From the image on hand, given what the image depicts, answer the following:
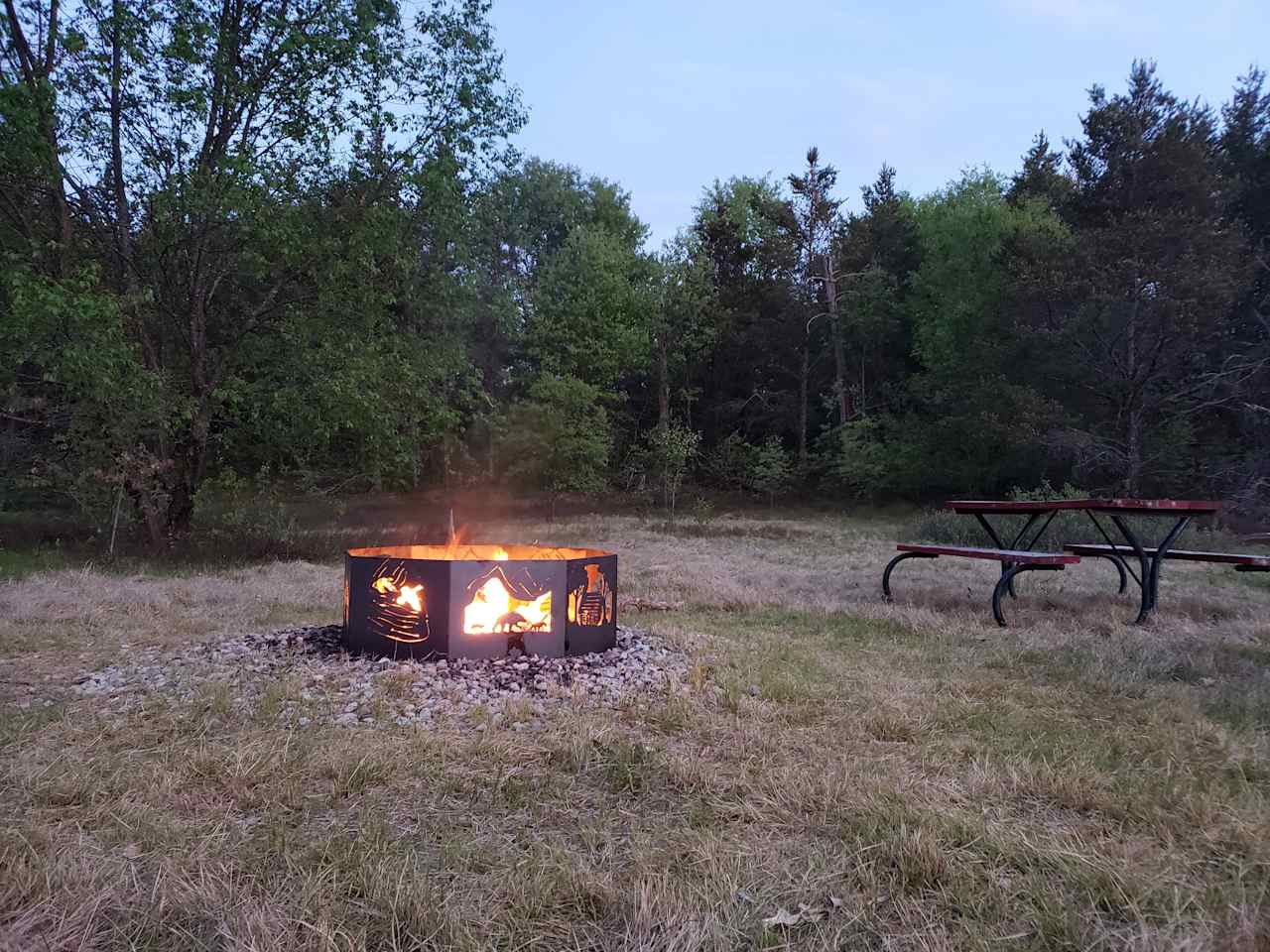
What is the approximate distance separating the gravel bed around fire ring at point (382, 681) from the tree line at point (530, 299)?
535cm

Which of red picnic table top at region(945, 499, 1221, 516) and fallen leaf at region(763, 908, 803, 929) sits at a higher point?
red picnic table top at region(945, 499, 1221, 516)

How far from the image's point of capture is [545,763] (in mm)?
2873

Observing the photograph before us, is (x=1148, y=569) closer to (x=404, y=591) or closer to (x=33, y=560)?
(x=404, y=591)

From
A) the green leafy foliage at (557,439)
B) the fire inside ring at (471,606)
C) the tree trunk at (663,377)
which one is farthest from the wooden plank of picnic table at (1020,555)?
the tree trunk at (663,377)

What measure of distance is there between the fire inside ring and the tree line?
5644mm

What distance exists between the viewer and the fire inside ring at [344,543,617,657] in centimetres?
418

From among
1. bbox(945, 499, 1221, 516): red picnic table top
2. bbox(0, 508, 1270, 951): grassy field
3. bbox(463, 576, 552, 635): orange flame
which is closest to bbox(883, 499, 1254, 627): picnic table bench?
bbox(945, 499, 1221, 516): red picnic table top

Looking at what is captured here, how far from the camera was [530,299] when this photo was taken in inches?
1055

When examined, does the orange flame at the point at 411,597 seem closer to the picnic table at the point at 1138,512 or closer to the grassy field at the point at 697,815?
the grassy field at the point at 697,815

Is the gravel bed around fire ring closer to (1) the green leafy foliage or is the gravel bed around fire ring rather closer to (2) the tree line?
(2) the tree line

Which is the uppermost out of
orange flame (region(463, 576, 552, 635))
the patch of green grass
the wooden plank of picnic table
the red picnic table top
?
the red picnic table top

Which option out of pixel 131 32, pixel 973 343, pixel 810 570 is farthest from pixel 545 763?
pixel 973 343

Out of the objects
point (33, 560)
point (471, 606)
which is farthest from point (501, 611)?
point (33, 560)

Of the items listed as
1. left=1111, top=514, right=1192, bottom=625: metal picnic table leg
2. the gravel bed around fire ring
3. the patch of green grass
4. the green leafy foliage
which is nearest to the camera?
the gravel bed around fire ring
